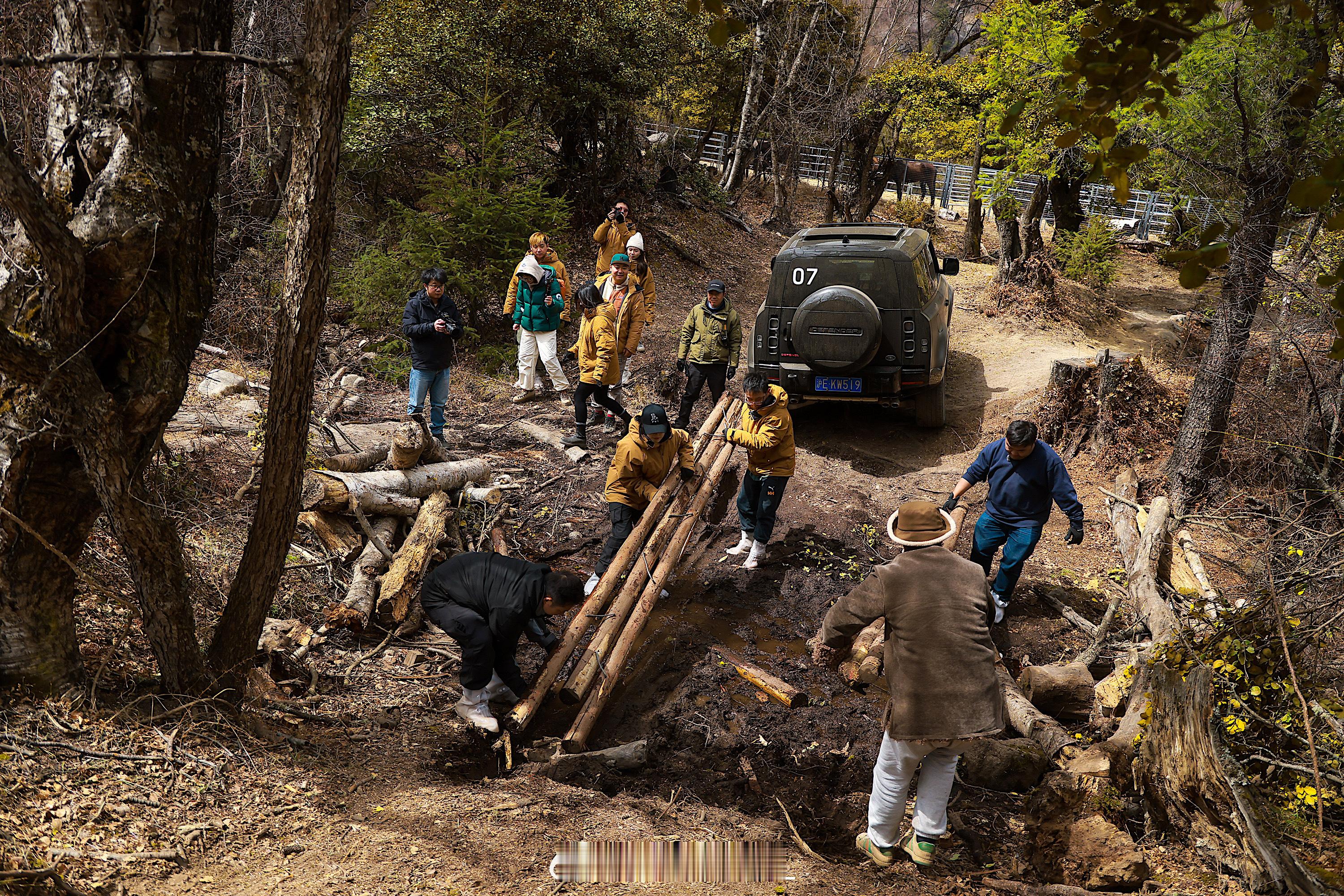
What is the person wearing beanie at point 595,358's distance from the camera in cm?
871

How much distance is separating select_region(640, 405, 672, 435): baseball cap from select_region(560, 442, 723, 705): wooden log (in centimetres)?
73

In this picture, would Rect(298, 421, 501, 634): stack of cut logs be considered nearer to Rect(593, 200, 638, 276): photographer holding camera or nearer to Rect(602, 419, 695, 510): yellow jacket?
Rect(602, 419, 695, 510): yellow jacket

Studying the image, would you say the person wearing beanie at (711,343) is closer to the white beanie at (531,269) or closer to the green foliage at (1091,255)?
the white beanie at (531,269)

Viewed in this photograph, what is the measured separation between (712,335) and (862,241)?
2.27 metres

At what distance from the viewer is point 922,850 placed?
4.09 m

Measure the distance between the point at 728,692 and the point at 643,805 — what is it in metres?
1.50

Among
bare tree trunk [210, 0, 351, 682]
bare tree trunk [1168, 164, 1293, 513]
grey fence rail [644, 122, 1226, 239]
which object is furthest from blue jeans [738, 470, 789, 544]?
grey fence rail [644, 122, 1226, 239]

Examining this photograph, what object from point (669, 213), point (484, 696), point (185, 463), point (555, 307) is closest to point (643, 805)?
point (484, 696)

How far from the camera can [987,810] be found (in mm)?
4656

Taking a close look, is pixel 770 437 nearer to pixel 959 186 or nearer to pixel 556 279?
pixel 556 279

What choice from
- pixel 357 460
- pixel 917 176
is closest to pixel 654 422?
pixel 357 460

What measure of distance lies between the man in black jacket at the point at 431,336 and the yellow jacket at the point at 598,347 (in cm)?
133

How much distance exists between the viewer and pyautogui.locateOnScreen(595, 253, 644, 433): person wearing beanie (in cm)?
890

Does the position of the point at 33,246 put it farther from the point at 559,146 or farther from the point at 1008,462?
the point at 559,146
